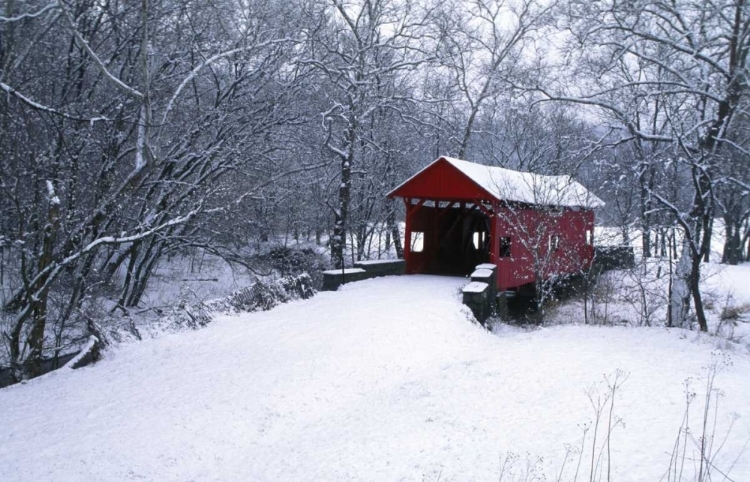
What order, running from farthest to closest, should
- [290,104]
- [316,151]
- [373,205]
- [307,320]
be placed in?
[373,205] < [316,151] < [290,104] < [307,320]

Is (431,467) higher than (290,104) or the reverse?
the reverse

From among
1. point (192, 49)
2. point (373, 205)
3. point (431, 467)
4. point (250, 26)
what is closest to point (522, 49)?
point (373, 205)

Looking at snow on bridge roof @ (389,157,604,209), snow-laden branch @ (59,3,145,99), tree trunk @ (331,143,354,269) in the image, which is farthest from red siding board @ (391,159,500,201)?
snow-laden branch @ (59,3,145,99)

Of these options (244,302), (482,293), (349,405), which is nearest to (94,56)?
(244,302)

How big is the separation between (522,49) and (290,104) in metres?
13.0

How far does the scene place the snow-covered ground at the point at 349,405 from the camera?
546 centimetres

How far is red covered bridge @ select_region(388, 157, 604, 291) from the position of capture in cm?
1484

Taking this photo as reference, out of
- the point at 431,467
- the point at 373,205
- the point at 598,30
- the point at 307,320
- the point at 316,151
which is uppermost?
the point at 598,30

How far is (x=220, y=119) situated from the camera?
13180 millimetres

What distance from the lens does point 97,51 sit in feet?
37.4

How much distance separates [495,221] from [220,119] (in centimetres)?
696

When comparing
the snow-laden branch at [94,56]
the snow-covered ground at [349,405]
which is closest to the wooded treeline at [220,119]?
the snow-laden branch at [94,56]

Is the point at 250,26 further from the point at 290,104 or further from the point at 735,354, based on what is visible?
the point at 735,354

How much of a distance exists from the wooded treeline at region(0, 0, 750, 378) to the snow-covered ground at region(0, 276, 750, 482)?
217 cm
